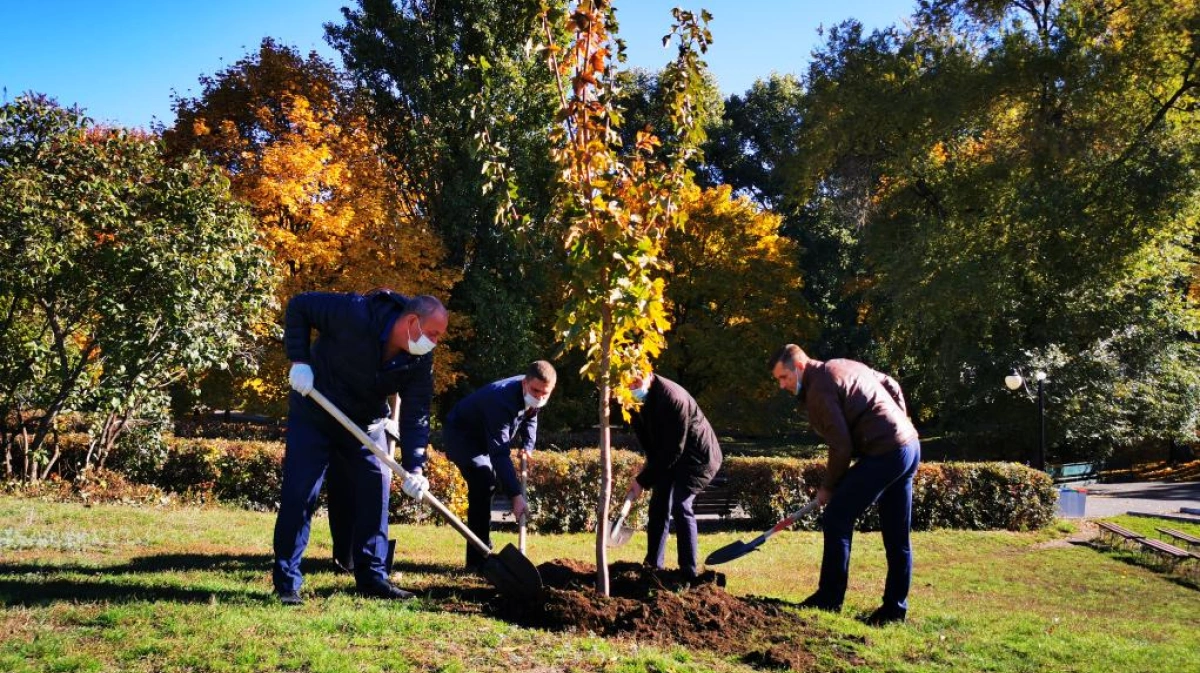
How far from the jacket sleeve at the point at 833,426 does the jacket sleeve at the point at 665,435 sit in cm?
116

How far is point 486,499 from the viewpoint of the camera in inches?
284

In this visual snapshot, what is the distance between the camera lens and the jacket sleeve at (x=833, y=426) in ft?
19.7

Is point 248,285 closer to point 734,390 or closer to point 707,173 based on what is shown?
point 734,390

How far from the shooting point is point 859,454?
20.4 ft

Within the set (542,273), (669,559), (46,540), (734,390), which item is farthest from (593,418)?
(46,540)

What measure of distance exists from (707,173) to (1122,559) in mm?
28837

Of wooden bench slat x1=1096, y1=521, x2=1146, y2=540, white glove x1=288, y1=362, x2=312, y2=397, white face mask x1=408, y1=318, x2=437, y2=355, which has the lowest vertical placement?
wooden bench slat x1=1096, y1=521, x2=1146, y2=540

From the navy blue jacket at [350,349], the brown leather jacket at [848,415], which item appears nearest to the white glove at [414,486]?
the navy blue jacket at [350,349]

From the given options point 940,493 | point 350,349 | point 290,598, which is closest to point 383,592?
point 290,598

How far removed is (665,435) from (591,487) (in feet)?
16.2

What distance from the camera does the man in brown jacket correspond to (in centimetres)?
605

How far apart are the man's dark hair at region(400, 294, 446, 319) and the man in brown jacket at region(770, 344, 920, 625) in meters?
2.32

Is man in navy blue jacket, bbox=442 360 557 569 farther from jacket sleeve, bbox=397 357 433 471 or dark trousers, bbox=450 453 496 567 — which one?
jacket sleeve, bbox=397 357 433 471

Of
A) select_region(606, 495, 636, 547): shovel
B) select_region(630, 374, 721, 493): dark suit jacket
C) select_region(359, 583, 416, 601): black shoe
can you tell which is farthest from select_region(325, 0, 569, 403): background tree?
select_region(359, 583, 416, 601): black shoe
